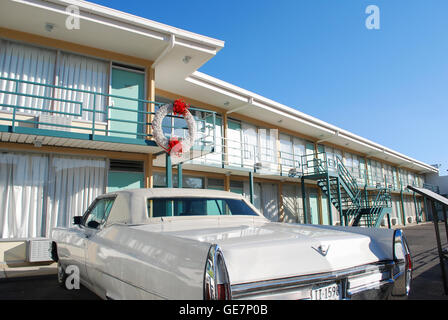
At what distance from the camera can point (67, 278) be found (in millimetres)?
4227

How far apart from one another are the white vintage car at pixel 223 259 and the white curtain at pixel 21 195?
499 centimetres

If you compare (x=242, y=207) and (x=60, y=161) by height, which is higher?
(x=60, y=161)

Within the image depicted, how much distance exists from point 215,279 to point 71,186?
748 centimetres

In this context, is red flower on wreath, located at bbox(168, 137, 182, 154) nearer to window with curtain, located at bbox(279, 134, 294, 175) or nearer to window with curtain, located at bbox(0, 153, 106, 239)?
window with curtain, located at bbox(0, 153, 106, 239)

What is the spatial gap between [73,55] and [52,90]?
121 centimetres

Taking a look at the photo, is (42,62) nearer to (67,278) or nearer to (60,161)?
(60,161)

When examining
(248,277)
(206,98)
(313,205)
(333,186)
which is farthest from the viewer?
(313,205)

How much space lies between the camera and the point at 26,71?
7895mm

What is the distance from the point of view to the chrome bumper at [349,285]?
6.30ft

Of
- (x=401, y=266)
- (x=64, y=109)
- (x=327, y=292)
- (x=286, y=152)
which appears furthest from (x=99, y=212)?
(x=286, y=152)

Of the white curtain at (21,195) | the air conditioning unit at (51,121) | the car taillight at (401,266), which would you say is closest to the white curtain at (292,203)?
the air conditioning unit at (51,121)
